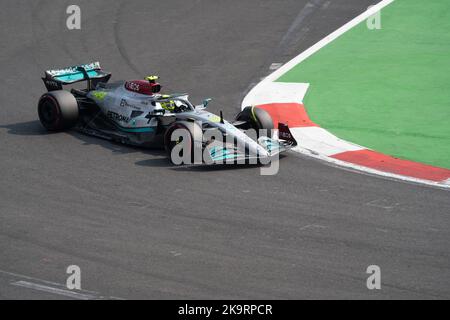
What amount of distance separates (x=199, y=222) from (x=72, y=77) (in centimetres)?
565

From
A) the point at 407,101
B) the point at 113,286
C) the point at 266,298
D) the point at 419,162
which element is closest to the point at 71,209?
the point at 113,286

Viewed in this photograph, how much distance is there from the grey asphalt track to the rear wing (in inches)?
30.7

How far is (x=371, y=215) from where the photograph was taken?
463 inches

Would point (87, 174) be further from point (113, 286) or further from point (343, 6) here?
point (343, 6)

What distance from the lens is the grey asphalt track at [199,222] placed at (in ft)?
32.3

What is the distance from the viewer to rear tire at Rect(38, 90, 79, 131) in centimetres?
1505

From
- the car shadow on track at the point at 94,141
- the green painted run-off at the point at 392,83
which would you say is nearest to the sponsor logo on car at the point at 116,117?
the car shadow on track at the point at 94,141

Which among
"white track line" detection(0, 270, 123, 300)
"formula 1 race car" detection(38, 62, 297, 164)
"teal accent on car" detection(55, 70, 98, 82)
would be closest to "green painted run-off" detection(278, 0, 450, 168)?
"formula 1 race car" detection(38, 62, 297, 164)

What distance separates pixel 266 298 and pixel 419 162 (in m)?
5.46

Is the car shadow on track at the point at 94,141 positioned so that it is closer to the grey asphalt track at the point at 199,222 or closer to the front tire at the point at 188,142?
the grey asphalt track at the point at 199,222

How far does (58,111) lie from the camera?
49.4 ft

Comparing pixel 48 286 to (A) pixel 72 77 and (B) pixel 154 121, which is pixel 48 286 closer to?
(B) pixel 154 121

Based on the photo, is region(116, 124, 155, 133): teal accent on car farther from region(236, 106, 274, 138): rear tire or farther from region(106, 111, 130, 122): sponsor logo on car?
region(236, 106, 274, 138): rear tire

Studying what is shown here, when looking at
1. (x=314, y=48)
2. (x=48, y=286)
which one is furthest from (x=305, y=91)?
(x=48, y=286)
